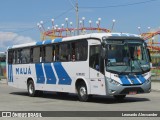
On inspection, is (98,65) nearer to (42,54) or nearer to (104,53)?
(104,53)

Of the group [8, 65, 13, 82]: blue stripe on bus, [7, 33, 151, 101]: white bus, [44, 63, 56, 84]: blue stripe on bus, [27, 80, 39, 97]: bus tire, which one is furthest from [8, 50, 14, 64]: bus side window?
[44, 63, 56, 84]: blue stripe on bus

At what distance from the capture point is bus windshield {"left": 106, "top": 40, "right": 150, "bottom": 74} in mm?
18281

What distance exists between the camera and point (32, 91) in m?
25.0

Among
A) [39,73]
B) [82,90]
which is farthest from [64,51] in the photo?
[39,73]

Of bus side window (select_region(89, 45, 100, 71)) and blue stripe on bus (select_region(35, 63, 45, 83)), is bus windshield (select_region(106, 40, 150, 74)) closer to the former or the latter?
bus side window (select_region(89, 45, 100, 71))

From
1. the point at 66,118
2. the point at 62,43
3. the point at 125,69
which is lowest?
the point at 66,118

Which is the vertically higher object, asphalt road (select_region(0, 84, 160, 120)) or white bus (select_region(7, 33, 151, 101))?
white bus (select_region(7, 33, 151, 101))

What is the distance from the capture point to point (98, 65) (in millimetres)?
18609

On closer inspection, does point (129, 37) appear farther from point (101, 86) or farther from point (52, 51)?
point (52, 51)

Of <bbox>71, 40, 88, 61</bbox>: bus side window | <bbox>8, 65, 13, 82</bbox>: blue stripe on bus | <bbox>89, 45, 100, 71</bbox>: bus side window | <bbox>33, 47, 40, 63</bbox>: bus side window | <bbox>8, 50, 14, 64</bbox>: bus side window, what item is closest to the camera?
<bbox>89, 45, 100, 71</bbox>: bus side window

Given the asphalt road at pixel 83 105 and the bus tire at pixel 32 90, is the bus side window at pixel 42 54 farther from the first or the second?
the asphalt road at pixel 83 105

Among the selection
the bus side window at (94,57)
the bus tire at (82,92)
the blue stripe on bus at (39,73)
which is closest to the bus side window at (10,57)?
the blue stripe on bus at (39,73)

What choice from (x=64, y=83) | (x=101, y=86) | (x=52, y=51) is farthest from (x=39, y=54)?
(x=101, y=86)

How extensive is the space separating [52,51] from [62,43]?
46.4 inches
